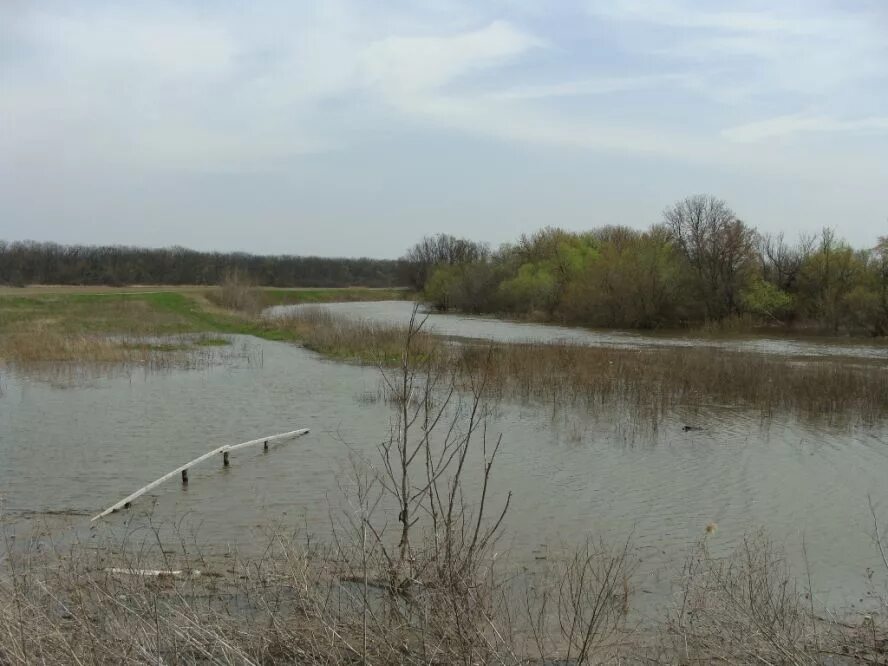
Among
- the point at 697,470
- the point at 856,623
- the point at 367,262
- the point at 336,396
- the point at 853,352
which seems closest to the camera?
the point at 856,623

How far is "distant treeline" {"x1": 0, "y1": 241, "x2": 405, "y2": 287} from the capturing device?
317ft

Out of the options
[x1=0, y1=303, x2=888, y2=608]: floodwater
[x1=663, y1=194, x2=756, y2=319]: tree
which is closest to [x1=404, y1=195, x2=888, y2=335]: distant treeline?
[x1=663, y1=194, x2=756, y2=319]: tree

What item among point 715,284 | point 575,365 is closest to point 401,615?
point 575,365

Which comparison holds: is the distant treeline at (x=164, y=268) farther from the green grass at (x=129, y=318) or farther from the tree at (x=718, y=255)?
the tree at (x=718, y=255)

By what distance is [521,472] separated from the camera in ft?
39.6

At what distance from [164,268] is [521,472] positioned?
11068 cm

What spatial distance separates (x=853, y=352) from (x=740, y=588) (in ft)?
95.7

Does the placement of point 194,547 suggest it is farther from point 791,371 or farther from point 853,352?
point 853,352

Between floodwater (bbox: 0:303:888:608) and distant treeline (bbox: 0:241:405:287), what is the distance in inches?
2461

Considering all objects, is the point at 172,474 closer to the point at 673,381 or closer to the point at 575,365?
the point at 673,381

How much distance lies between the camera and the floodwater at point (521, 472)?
29.5ft

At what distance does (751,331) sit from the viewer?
4416cm

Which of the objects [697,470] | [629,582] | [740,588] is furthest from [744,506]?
[740,588]

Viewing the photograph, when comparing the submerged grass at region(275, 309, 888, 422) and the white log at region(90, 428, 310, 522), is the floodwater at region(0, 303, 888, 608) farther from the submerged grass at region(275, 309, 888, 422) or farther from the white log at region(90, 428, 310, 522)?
the submerged grass at region(275, 309, 888, 422)
